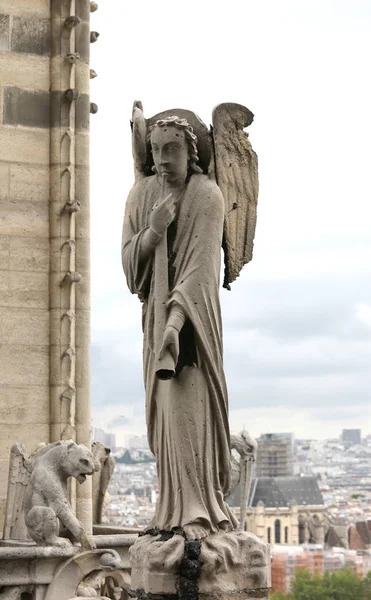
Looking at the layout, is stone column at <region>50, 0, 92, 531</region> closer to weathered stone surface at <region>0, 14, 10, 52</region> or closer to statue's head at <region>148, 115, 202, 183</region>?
weathered stone surface at <region>0, 14, 10, 52</region>

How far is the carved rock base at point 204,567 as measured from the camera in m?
6.22

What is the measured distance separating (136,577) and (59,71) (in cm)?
619

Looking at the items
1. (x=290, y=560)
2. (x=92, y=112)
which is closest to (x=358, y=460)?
(x=290, y=560)

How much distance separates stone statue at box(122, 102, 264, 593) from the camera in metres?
6.42

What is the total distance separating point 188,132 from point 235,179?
0.35 m

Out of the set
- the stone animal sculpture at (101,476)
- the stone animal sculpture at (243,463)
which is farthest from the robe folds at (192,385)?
the stone animal sculpture at (101,476)

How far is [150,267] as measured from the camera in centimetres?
665

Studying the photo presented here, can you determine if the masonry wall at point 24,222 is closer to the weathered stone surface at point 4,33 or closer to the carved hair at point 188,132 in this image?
the weathered stone surface at point 4,33

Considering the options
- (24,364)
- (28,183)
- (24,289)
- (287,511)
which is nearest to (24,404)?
(24,364)

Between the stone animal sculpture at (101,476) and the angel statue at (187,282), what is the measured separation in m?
4.58

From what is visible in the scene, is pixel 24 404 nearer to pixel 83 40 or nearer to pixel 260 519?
pixel 83 40

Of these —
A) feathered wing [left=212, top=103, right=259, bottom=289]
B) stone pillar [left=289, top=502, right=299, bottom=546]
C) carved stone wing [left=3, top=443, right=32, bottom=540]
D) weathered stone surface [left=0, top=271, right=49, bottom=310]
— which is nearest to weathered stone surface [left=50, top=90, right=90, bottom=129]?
weathered stone surface [left=0, top=271, right=49, bottom=310]

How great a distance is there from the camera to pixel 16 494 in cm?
1030

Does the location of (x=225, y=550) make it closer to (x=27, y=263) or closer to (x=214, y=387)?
(x=214, y=387)
